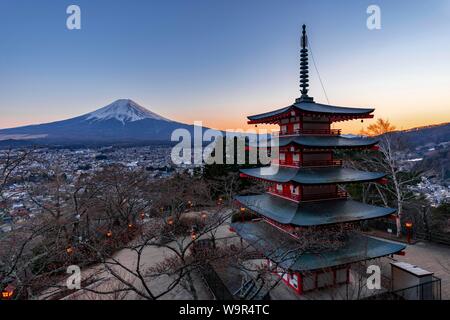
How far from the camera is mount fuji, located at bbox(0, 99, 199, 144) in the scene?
250 ft

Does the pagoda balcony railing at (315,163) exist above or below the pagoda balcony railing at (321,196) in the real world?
above

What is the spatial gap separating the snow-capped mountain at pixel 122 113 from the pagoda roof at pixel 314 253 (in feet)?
323

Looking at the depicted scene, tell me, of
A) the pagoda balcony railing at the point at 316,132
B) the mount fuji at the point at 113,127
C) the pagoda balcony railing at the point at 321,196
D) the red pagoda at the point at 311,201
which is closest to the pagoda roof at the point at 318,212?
the red pagoda at the point at 311,201

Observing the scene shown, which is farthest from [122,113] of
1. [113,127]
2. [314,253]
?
[314,253]

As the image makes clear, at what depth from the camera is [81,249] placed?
53.4 ft

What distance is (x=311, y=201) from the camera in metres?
11.0

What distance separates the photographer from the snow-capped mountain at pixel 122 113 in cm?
9738

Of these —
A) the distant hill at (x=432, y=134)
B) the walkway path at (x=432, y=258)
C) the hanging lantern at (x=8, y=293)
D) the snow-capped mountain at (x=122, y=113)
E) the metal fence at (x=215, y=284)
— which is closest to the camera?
the hanging lantern at (x=8, y=293)

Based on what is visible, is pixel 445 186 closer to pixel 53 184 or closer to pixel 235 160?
pixel 235 160

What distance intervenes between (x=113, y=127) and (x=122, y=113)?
13569mm

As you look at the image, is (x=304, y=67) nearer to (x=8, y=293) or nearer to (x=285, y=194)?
(x=285, y=194)

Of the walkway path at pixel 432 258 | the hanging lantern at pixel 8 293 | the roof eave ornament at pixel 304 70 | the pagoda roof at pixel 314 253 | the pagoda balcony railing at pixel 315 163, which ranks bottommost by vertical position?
the walkway path at pixel 432 258

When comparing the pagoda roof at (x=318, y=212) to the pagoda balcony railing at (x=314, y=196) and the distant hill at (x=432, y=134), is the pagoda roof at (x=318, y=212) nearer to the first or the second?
the pagoda balcony railing at (x=314, y=196)
